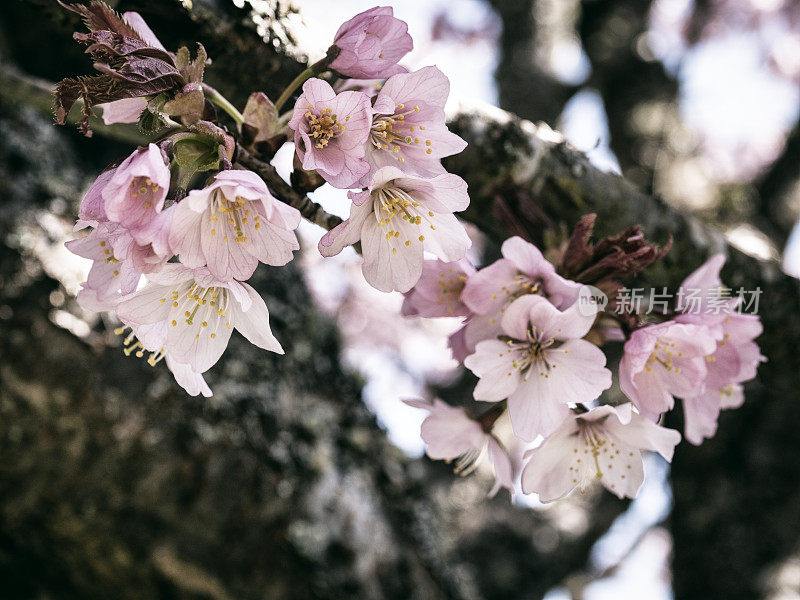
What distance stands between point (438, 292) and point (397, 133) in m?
0.30

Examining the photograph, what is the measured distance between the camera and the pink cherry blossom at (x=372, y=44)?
0.85 meters

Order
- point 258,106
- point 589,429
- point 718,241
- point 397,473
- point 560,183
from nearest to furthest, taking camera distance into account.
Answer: point 258,106 < point 589,429 < point 560,183 < point 718,241 < point 397,473

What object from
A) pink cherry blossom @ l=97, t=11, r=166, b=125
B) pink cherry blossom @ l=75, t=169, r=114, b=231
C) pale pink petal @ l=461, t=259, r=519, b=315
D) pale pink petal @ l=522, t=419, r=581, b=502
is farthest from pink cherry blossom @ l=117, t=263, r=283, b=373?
pale pink petal @ l=522, t=419, r=581, b=502

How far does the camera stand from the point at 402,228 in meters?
0.85

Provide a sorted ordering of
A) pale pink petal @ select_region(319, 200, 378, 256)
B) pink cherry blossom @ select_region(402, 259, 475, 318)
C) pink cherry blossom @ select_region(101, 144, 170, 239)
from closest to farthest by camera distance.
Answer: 1. pink cherry blossom @ select_region(101, 144, 170, 239)
2. pale pink petal @ select_region(319, 200, 378, 256)
3. pink cherry blossom @ select_region(402, 259, 475, 318)

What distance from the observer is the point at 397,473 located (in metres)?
1.80

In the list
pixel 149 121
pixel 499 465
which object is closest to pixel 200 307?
pixel 149 121

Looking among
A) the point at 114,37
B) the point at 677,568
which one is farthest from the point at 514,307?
the point at 677,568

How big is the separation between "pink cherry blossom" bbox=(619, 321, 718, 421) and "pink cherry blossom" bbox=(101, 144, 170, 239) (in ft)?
2.29

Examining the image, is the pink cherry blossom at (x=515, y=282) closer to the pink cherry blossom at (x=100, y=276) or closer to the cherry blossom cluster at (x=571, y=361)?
the cherry blossom cluster at (x=571, y=361)

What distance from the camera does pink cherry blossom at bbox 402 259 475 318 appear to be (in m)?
1.04

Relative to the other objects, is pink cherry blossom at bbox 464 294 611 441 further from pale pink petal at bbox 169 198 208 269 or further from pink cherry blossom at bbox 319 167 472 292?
pale pink petal at bbox 169 198 208 269

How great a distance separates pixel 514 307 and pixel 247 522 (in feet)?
3.13

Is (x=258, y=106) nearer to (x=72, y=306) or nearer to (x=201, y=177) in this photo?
(x=201, y=177)
